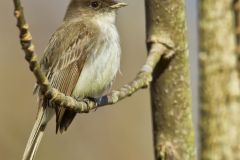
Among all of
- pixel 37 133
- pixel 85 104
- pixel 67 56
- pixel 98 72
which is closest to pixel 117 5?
pixel 67 56

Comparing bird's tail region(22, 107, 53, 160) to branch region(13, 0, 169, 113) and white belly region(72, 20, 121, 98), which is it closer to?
white belly region(72, 20, 121, 98)

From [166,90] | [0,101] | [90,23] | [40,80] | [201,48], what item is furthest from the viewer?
[0,101]

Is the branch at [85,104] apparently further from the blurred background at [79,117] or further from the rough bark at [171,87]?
the blurred background at [79,117]

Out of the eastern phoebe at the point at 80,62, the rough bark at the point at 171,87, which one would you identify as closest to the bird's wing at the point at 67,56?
the eastern phoebe at the point at 80,62

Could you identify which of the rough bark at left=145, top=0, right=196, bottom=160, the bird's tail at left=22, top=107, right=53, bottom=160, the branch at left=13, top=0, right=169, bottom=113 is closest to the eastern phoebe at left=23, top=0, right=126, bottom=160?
the bird's tail at left=22, top=107, right=53, bottom=160

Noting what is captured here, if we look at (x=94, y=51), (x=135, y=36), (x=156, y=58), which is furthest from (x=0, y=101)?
(x=156, y=58)

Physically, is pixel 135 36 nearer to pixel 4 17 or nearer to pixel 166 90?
pixel 4 17
